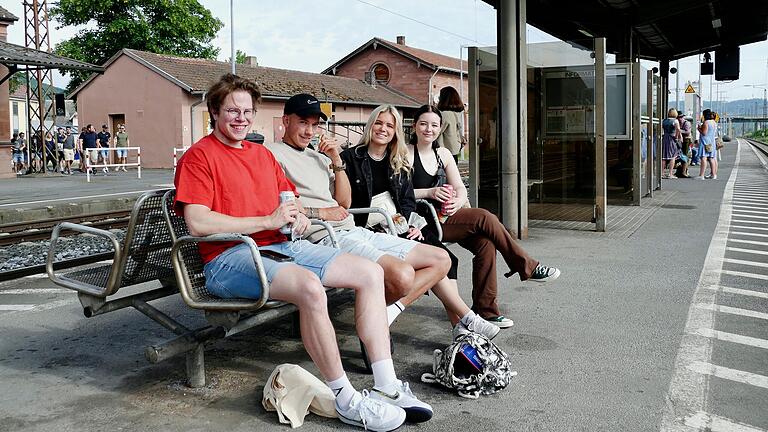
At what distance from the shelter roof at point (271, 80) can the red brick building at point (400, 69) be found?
1.89 metres

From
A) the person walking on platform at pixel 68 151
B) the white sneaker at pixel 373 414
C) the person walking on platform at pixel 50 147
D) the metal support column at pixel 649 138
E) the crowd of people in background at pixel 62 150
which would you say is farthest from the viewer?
the person walking on platform at pixel 50 147

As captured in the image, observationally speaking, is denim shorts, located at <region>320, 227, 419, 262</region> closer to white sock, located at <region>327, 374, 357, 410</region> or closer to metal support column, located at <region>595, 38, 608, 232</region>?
white sock, located at <region>327, 374, 357, 410</region>

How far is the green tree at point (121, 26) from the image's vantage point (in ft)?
175

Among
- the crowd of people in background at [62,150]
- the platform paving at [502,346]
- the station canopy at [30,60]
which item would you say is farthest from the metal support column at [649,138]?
the crowd of people in background at [62,150]

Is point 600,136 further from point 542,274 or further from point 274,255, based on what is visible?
point 274,255

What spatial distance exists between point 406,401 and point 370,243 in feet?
4.32

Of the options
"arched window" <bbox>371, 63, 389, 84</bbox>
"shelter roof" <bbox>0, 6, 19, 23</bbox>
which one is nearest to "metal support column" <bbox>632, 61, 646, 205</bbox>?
"shelter roof" <bbox>0, 6, 19, 23</bbox>

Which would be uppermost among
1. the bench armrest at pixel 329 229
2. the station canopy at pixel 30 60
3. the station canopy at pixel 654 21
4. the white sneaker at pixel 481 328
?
the station canopy at pixel 30 60

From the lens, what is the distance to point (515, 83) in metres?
9.36

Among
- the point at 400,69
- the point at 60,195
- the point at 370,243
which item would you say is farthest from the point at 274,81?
the point at 370,243

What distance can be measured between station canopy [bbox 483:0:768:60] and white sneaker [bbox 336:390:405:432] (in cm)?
671

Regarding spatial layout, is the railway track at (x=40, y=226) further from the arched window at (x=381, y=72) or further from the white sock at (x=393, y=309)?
the arched window at (x=381, y=72)

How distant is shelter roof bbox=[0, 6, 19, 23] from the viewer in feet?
103

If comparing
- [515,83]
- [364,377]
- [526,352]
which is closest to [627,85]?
[515,83]
